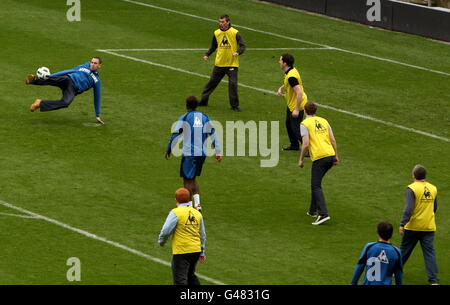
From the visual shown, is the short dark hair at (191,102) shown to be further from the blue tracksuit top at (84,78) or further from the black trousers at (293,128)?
the blue tracksuit top at (84,78)

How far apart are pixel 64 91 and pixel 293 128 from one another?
497cm

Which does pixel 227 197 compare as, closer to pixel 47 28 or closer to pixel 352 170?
pixel 352 170

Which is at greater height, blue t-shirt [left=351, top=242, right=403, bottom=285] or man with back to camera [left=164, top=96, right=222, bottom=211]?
man with back to camera [left=164, top=96, right=222, bottom=211]

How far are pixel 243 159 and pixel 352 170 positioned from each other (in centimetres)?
218

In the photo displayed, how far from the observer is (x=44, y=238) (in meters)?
18.8

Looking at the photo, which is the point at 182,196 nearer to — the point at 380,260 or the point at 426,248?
the point at 380,260

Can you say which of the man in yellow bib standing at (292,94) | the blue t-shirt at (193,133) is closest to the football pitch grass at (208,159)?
the man in yellow bib standing at (292,94)

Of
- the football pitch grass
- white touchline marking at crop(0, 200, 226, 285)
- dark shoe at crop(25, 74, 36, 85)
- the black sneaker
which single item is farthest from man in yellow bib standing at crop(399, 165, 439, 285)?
dark shoe at crop(25, 74, 36, 85)

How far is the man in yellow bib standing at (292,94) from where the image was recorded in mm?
22938

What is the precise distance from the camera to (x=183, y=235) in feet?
52.2

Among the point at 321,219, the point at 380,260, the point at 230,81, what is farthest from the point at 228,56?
the point at 380,260

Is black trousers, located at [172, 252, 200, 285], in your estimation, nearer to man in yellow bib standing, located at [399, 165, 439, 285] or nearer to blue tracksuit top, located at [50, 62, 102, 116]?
man in yellow bib standing, located at [399, 165, 439, 285]

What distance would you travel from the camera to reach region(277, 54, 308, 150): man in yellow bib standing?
75.3 ft

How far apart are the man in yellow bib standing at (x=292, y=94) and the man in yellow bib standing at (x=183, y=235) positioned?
24.2ft
